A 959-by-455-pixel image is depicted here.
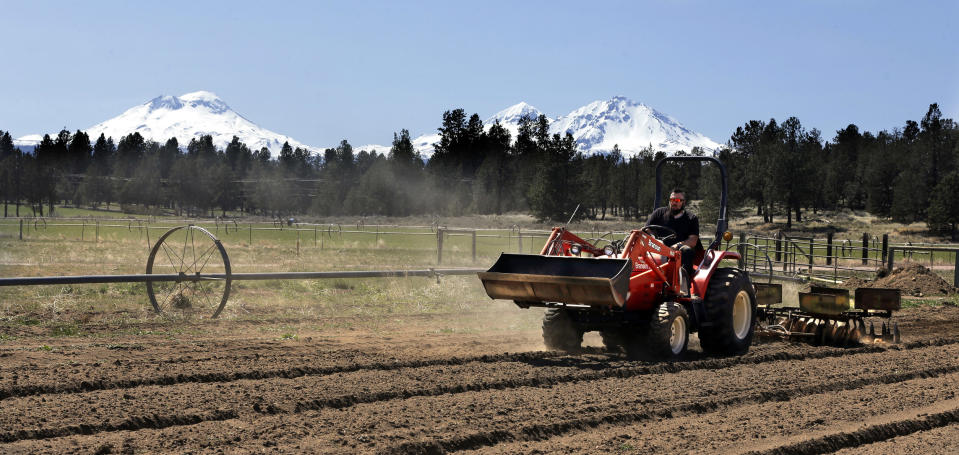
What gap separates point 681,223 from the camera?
1252cm

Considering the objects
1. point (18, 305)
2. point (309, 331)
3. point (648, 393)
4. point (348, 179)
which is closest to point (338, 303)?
point (309, 331)

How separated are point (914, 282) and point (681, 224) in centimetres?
1659

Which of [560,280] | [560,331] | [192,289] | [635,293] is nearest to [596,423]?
[560,280]

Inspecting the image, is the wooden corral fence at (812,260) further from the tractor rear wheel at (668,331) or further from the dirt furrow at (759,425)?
the dirt furrow at (759,425)

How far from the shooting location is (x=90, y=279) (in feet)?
50.2

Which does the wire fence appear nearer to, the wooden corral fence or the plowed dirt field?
the wooden corral fence

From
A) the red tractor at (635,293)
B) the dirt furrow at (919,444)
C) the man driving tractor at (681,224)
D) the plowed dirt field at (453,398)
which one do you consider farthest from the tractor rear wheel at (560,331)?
the dirt furrow at (919,444)

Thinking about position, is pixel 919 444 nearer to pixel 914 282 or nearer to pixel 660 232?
pixel 660 232

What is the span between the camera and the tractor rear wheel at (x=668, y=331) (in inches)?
452

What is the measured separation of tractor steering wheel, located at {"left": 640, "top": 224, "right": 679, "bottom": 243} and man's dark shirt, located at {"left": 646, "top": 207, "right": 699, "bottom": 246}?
8 cm

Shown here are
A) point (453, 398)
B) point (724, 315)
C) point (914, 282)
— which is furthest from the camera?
point (914, 282)

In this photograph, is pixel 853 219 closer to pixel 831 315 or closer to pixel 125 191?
pixel 831 315

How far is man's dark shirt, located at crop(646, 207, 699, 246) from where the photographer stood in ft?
40.9

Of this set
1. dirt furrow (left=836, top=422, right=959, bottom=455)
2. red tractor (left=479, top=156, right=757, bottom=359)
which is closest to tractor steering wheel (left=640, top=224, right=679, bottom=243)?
red tractor (left=479, top=156, right=757, bottom=359)
